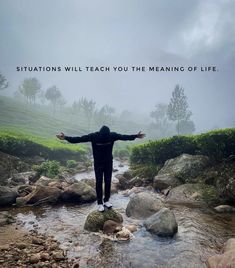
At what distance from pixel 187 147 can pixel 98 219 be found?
30.6ft

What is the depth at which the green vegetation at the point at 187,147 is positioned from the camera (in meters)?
13.2

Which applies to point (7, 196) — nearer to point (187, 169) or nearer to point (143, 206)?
point (143, 206)

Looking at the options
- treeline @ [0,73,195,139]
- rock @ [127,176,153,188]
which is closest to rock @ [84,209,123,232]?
rock @ [127,176,153,188]

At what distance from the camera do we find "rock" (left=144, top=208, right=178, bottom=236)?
23.9 ft

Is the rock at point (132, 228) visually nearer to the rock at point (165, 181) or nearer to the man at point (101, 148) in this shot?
the man at point (101, 148)

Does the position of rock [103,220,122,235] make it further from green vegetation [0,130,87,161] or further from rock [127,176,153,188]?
green vegetation [0,130,87,161]

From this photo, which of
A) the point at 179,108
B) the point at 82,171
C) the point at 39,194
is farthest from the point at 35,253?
the point at 179,108

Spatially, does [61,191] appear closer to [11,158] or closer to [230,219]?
[230,219]

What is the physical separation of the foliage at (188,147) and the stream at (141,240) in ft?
13.8

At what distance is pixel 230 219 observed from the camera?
868 centimetres

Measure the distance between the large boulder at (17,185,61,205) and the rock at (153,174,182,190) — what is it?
513cm

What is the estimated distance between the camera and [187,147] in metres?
15.9

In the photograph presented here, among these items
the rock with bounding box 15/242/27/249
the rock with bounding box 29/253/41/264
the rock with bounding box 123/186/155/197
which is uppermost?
the rock with bounding box 29/253/41/264

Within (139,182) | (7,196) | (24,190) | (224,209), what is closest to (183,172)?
(139,182)
